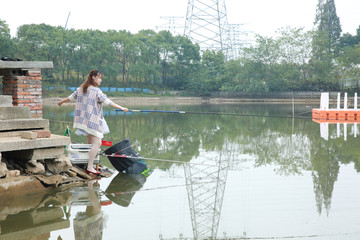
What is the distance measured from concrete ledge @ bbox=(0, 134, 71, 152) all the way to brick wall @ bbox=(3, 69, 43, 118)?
1.28 meters

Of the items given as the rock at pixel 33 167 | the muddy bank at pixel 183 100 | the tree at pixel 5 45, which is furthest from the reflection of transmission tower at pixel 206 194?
the tree at pixel 5 45

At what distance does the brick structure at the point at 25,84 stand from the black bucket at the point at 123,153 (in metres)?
1.55

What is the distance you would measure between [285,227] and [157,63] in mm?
57891

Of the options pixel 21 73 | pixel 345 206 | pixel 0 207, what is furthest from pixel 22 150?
pixel 345 206

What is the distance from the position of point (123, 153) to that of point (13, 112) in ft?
6.53

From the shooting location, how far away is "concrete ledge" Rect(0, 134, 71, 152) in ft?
20.7

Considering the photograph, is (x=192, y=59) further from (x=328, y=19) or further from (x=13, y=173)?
(x=13, y=173)

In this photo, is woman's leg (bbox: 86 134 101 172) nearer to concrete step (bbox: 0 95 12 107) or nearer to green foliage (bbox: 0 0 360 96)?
concrete step (bbox: 0 95 12 107)

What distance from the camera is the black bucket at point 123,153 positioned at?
7832mm

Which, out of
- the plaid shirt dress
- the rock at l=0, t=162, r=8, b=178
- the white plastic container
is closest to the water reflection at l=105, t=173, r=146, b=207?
the white plastic container

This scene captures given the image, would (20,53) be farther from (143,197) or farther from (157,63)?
(143,197)

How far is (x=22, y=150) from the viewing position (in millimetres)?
6812

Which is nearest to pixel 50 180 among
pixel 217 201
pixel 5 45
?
pixel 217 201

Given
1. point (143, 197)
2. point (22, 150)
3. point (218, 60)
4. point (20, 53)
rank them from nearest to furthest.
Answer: point (143, 197)
point (22, 150)
point (20, 53)
point (218, 60)
